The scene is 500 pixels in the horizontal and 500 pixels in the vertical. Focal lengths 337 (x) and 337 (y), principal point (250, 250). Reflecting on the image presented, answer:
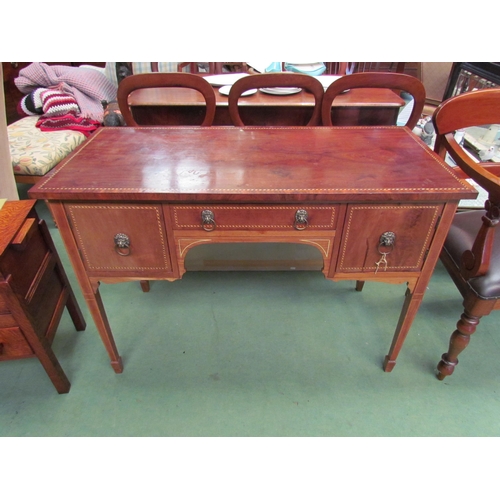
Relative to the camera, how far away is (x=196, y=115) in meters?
1.67

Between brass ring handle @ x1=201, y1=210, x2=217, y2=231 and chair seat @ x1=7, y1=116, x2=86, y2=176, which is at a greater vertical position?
brass ring handle @ x1=201, y1=210, x2=217, y2=231

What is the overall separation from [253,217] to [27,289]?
0.77 meters

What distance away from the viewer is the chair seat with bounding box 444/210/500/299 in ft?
3.51

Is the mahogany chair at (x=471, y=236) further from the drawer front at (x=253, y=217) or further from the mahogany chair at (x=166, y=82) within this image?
the mahogany chair at (x=166, y=82)

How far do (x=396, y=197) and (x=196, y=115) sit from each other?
1.14m

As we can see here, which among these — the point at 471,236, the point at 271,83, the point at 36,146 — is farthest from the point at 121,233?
the point at 36,146

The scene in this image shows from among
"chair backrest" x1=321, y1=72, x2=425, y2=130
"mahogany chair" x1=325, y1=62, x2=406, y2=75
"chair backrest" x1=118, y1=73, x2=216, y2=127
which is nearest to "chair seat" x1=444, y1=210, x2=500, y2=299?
"chair backrest" x1=321, y1=72, x2=425, y2=130

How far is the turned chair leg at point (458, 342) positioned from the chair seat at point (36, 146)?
226 cm

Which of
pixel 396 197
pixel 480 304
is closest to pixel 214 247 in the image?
pixel 396 197

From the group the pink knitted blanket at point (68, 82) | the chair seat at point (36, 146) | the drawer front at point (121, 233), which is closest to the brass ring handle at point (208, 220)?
the drawer front at point (121, 233)

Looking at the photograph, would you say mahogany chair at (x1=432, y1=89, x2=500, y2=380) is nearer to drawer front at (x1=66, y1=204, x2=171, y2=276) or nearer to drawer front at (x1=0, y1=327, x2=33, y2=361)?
drawer front at (x1=66, y1=204, x2=171, y2=276)

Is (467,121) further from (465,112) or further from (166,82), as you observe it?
(166,82)

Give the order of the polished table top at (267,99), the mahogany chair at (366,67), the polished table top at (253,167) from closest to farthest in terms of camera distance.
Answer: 1. the polished table top at (253,167)
2. the polished table top at (267,99)
3. the mahogany chair at (366,67)

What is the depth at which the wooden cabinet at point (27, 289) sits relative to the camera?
999 mm
